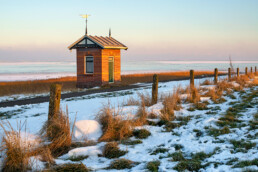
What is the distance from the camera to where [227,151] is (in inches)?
194

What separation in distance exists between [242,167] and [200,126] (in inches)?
107

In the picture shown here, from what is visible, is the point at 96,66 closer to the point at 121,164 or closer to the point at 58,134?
the point at 58,134

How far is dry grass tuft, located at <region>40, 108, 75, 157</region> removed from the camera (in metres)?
5.34

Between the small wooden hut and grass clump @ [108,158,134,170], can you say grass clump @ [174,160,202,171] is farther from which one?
the small wooden hut

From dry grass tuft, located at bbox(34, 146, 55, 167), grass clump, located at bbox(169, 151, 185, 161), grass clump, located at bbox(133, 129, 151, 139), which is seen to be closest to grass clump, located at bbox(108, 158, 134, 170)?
grass clump, located at bbox(169, 151, 185, 161)

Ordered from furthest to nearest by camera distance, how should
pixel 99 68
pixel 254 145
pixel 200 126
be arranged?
pixel 99 68, pixel 200 126, pixel 254 145

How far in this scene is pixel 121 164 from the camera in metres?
4.56

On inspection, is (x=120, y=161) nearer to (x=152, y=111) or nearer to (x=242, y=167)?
(x=242, y=167)

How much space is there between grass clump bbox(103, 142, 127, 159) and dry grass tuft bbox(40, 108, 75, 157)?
2.53 ft

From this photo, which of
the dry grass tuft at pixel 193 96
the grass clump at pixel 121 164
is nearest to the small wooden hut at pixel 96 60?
the dry grass tuft at pixel 193 96

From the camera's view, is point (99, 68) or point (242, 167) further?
point (99, 68)

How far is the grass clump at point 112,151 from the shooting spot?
202 inches

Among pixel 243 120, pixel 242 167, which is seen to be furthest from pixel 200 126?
pixel 242 167

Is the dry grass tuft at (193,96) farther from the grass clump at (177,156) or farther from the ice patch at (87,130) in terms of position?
the grass clump at (177,156)
